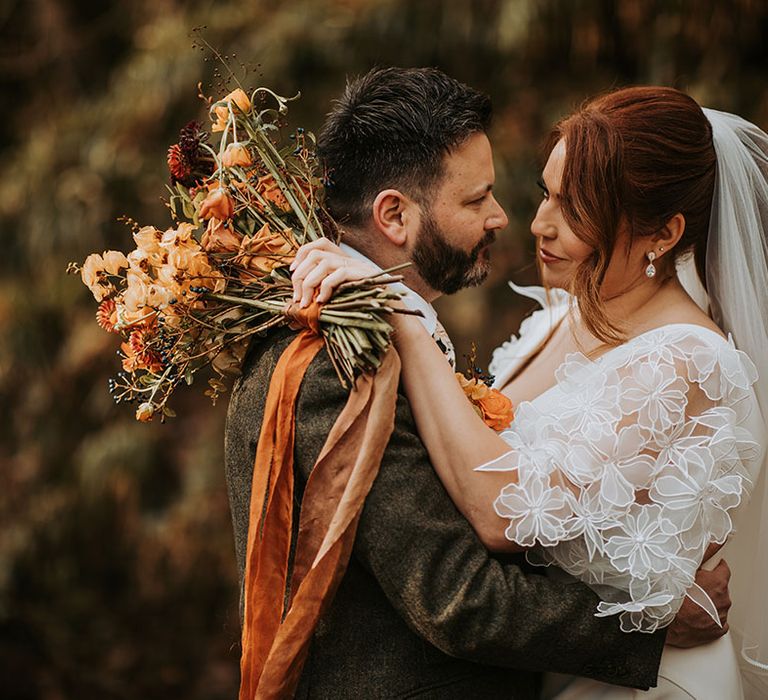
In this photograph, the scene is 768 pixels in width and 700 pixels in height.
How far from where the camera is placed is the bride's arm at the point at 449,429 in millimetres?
2152

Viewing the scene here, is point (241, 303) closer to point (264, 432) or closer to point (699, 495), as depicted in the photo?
point (264, 432)

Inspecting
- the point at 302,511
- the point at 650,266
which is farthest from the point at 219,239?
the point at 650,266

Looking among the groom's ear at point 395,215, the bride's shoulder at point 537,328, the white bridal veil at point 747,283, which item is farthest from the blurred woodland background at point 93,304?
the groom's ear at point 395,215

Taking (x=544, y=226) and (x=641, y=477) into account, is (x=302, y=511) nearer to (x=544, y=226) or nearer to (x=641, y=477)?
(x=641, y=477)

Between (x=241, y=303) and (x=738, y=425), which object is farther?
(x=738, y=425)

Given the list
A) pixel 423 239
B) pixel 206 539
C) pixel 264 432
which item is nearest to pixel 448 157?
pixel 423 239

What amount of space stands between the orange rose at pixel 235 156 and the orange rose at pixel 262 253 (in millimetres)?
146

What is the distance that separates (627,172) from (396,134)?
1.89 ft

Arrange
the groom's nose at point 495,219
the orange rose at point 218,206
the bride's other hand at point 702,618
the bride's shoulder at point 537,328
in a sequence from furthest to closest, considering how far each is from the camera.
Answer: the bride's shoulder at point 537,328
the groom's nose at point 495,219
the bride's other hand at point 702,618
the orange rose at point 218,206

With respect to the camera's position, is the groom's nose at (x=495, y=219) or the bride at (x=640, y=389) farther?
the groom's nose at (x=495, y=219)

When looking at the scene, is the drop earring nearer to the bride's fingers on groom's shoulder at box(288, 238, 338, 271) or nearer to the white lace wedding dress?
the white lace wedding dress

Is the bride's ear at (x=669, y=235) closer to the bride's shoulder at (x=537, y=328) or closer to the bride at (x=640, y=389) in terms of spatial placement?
the bride at (x=640, y=389)

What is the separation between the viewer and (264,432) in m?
2.13

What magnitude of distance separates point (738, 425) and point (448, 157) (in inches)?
36.6
